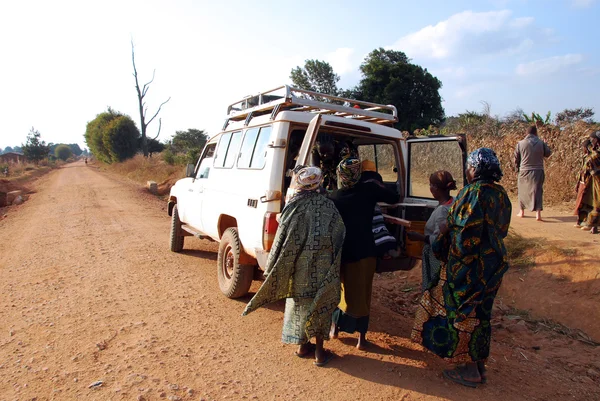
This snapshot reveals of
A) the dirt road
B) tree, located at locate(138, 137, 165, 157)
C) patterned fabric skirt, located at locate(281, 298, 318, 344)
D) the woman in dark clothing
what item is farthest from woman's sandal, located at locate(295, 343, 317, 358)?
tree, located at locate(138, 137, 165, 157)

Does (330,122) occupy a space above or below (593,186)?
above

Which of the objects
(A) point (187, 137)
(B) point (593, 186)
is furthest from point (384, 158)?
(A) point (187, 137)

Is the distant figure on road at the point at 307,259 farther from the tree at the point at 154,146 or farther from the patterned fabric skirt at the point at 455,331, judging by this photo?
the tree at the point at 154,146

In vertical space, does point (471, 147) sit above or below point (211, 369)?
above

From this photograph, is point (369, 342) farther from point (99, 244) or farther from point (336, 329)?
point (99, 244)

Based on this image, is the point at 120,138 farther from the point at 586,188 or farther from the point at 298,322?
the point at 298,322

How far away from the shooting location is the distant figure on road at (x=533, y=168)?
7.54m

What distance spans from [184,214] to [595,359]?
18.0 ft

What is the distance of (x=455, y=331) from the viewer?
10.1 feet

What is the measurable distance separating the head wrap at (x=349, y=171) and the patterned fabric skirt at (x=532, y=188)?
5.65 meters

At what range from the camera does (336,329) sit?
152 inches

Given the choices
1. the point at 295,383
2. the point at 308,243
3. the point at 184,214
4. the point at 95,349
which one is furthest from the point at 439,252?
the point at 184,214

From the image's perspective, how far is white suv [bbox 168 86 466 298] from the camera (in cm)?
395

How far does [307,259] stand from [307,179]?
628 millimetres
